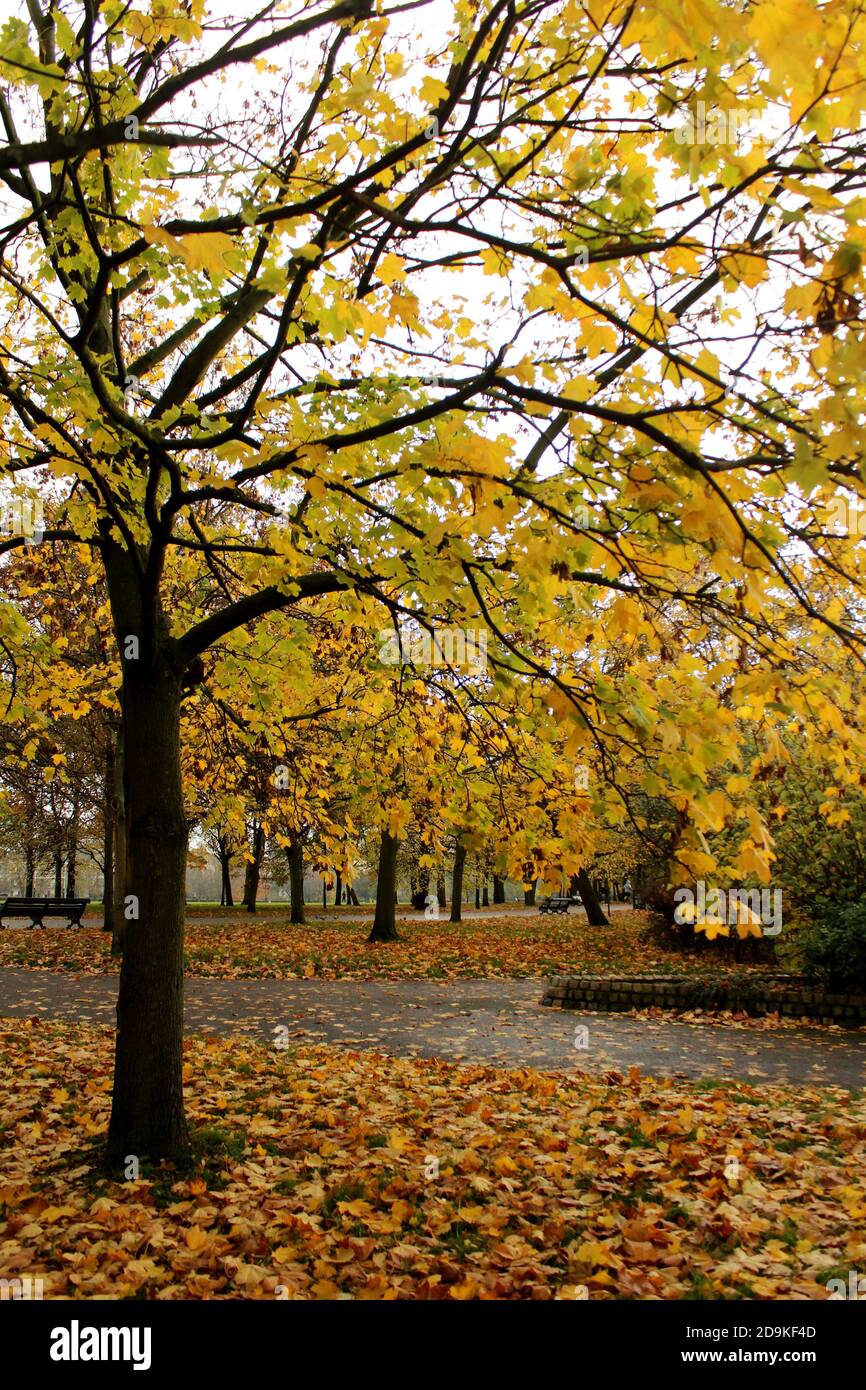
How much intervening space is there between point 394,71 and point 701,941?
51.5 feet

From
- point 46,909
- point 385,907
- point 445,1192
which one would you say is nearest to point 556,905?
point 385,907

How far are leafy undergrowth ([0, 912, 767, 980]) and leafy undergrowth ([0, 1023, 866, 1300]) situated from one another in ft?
24.6

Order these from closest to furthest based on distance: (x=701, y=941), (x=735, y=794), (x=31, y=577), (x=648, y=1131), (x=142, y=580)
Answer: (x=735, y=794)
(x=142, y=580)
(x=648, y=1131)
(x=31, y=577)
(x=701, y=941)

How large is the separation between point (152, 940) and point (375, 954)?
11.8 m

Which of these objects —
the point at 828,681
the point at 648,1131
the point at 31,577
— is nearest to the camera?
the point at 828,681

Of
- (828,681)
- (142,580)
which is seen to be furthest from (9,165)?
(828,681)

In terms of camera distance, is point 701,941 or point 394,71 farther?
point 701,941

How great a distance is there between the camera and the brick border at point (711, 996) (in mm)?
9773

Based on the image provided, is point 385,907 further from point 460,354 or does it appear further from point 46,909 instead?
point 460,354

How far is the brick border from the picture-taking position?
32.1 ft

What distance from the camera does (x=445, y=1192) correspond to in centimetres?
435

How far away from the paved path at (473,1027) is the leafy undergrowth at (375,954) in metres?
1.29

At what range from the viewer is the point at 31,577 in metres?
9.02

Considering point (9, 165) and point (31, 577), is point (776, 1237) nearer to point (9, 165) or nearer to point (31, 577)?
point (9, 165)
